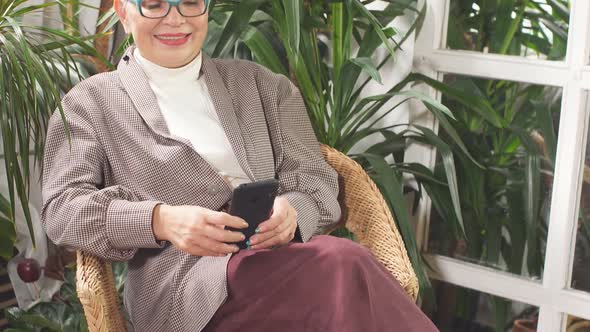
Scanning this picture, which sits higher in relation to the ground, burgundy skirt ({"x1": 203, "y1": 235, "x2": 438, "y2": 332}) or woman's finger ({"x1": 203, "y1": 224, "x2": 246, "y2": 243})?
woman's finger ({"x1": 203, "y1": 224, "x2": 246, "y2": 243})

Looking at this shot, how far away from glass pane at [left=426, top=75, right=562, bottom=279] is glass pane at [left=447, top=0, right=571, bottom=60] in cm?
10

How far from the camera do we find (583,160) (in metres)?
2.37

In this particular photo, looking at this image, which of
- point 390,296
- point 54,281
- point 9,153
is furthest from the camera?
point 54,281

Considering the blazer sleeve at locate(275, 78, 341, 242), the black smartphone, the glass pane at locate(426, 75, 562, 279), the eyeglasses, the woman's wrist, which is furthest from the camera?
the glass pane at locate(426, 75, 562, 279)

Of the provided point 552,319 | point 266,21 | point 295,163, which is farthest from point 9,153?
point 552,319

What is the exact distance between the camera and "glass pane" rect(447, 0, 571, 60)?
7.70 ft

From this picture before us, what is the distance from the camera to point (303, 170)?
2.14m

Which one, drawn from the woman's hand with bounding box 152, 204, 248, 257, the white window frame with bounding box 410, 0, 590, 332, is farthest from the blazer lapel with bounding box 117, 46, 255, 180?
the white window frame with bounding box 410, 0, 590, 332

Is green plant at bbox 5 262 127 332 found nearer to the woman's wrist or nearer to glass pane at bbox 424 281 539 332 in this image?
the woman's wrist

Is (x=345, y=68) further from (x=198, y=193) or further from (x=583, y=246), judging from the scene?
(x=583, y=246)

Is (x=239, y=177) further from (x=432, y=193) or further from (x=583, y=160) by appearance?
(x=583, y=160)

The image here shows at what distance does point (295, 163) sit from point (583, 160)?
80cm

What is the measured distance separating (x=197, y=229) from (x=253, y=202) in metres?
0.12

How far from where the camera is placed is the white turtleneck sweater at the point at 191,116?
2061 millimetres
